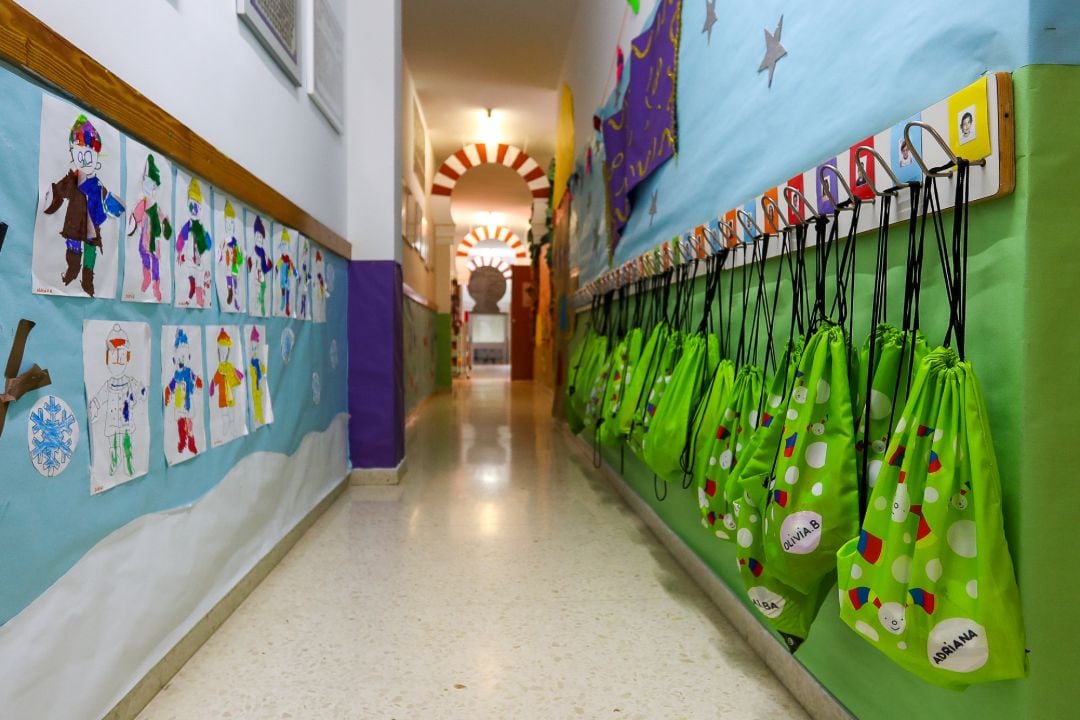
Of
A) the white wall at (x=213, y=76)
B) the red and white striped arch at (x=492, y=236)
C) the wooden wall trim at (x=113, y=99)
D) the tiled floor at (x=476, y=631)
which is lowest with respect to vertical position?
the tiled floor at (x=476, y=631)

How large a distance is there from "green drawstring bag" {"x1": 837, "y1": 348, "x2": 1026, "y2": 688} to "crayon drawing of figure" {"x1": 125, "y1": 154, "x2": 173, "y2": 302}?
4.83ft

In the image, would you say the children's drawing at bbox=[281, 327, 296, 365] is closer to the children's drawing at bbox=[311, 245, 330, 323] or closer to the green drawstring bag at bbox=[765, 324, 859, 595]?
the children's drawing at bbox=[311, 245, 330, 323]

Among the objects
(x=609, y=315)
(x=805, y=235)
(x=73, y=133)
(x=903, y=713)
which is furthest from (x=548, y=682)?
(x=609, y=315)

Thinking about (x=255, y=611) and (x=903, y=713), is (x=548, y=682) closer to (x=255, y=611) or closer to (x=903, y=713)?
(x=903, y=713)

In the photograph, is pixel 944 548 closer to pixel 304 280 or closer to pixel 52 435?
pixel 52 435

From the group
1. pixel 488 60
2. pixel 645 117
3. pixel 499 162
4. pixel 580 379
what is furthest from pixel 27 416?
pixel 499 162

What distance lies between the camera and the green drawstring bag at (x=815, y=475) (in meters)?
1.05

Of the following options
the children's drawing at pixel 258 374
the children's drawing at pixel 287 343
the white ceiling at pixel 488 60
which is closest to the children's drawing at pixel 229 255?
the children's drawing at pixel 258 374

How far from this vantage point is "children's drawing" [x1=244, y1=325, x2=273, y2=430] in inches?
80.7

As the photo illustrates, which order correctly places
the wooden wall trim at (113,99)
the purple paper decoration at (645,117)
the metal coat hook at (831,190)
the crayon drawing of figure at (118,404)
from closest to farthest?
the wooden wall trim at (113,99) → the metal coat hook at (831,190) → the crayon drawing of figure at (118,404) → the purple paper decoration at (645,117)

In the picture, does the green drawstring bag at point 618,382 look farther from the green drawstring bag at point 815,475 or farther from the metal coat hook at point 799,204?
the green drawstring bag at point 815,475

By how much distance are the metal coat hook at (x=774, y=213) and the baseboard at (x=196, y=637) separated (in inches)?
65.5

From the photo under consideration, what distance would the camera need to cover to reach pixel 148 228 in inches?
56.6

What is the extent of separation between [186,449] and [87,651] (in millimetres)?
A: 519
